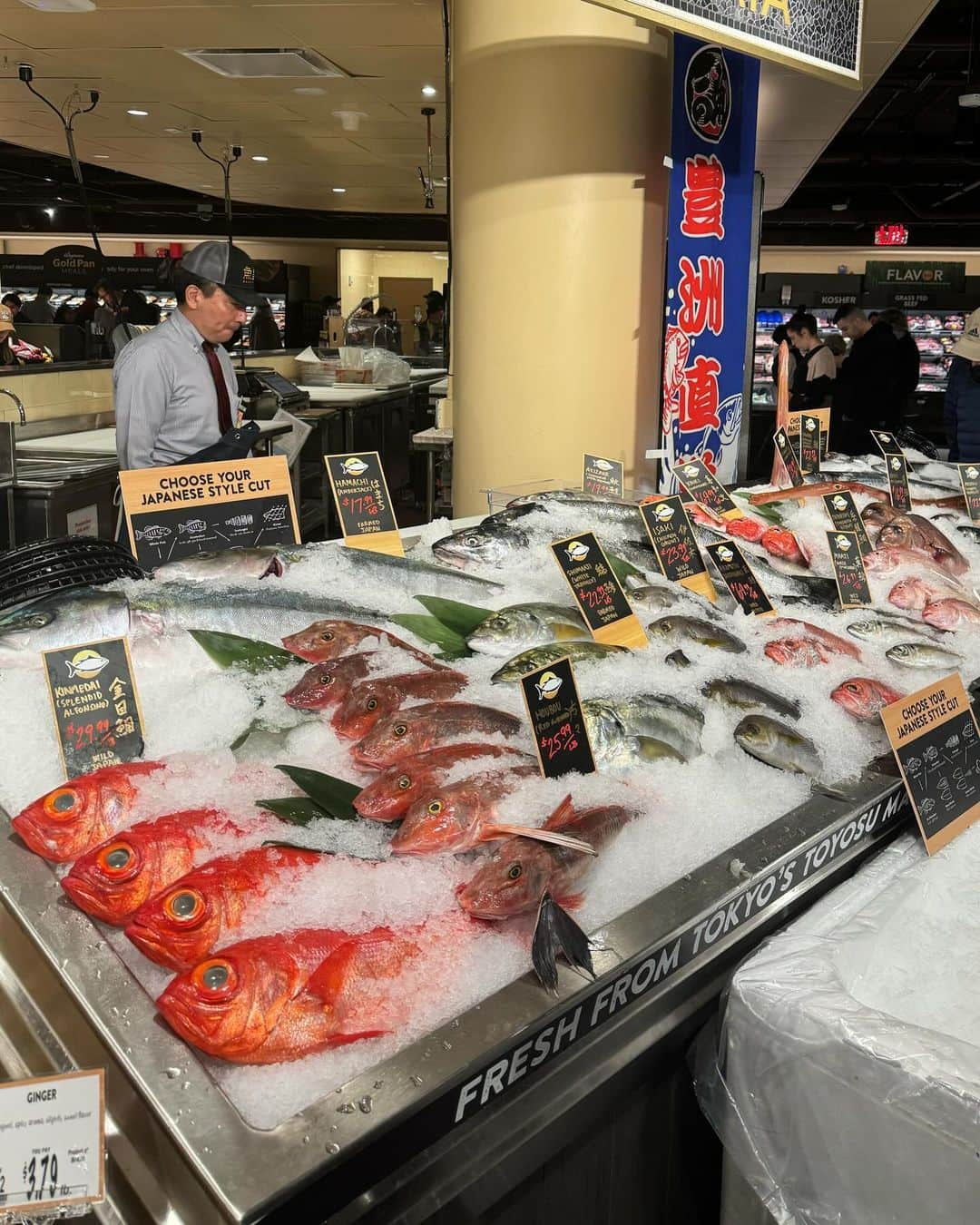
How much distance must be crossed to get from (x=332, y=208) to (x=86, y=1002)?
17.9m

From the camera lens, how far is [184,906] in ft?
3.45

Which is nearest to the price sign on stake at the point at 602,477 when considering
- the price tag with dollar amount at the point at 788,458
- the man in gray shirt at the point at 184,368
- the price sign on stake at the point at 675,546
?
the price sign on stake at the point at 675,546

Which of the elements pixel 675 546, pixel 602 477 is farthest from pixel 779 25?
pixel 675 546

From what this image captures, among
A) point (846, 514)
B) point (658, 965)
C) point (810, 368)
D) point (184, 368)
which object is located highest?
point (810, 368)

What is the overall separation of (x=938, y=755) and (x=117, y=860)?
1240 mm

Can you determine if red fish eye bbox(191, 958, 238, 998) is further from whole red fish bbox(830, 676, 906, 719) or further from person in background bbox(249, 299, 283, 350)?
person in background bbox(249, 299, 283, 350)

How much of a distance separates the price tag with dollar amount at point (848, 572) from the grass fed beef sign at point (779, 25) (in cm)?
136

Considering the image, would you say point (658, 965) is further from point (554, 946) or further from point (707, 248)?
point (707, 248)

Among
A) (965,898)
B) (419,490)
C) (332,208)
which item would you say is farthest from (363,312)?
(965,898)

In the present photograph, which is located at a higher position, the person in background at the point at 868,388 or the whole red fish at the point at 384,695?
the person in background at the point at 868,388

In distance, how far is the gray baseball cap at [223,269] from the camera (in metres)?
3.60

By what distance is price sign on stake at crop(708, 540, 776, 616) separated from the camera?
2.42m

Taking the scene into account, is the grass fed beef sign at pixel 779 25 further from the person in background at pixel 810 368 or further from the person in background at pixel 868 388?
the person in background at pixel 810 368

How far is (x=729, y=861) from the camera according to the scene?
132 cm
